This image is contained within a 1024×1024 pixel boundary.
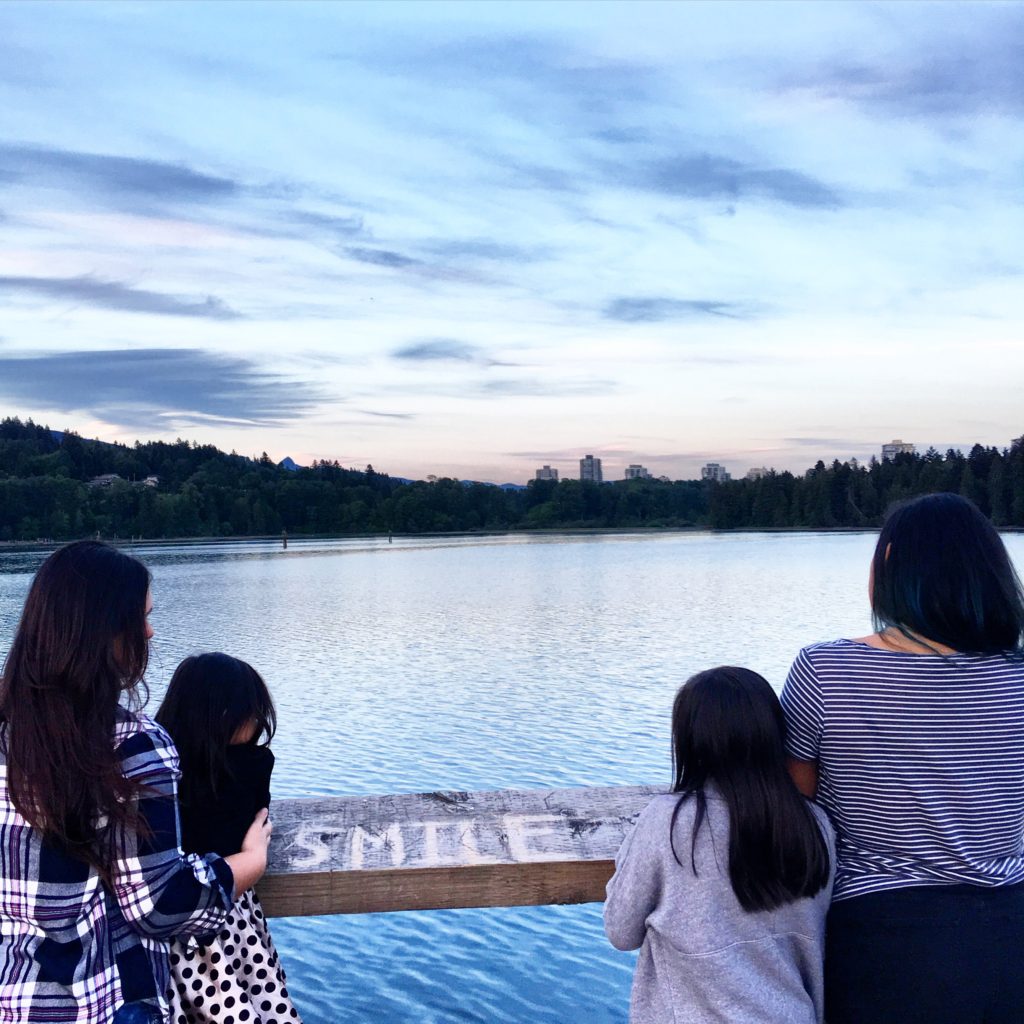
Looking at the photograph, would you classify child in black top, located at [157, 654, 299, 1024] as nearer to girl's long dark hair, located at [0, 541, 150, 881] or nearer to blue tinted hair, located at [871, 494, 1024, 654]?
girl's long dark hair, located at [0, 541, 150, 881]

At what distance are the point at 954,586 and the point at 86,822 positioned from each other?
1322 mm

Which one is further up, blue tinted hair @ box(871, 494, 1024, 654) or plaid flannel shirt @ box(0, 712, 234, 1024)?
blue tinted hair @ box(871, 494, 1024, 654)

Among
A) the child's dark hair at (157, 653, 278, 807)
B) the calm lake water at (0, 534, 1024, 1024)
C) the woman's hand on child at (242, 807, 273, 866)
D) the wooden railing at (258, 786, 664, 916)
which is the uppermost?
the child's dark hair at (157, 653, 278, 807)

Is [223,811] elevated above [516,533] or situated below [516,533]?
above

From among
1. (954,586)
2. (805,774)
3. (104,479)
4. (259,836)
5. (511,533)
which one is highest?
(104,479)

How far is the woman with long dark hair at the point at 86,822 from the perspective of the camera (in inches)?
55.4

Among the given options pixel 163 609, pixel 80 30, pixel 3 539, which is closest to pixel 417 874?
pixel 80 30

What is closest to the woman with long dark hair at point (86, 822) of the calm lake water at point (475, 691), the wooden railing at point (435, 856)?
the wooden railing at point (435, 856)

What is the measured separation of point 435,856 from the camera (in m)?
1.79

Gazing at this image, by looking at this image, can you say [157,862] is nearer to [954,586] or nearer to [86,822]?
[86,822]

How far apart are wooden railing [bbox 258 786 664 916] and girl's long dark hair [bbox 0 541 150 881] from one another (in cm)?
42

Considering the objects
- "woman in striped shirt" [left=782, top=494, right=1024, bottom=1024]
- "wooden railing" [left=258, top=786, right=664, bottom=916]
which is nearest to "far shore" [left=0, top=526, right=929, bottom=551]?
"wooden railing" [left=258, top=786, right=664, bottom=916]

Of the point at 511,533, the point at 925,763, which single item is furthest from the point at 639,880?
the point at 511,533

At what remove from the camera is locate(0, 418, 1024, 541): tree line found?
292ft
